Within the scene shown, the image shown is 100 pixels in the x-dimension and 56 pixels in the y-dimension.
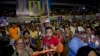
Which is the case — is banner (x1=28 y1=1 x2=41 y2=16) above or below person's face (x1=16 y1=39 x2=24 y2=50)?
below

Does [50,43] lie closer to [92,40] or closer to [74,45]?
[74,45]

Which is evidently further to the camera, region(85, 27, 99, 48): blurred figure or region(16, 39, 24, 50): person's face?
region(85, 27, 99, 48): blurred figure

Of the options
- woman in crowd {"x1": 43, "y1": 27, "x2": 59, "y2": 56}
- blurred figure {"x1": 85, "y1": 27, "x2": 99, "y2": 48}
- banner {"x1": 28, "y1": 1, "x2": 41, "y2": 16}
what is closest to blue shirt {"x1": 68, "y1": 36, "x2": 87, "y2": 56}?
woman in crowd {"x1": 43, "y1": 27, "x2": 59, "y2": 56}

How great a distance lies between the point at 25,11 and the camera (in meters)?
Result: 16.0

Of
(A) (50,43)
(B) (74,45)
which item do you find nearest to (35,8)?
(A) (50,43)

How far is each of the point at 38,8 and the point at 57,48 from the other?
6608mm

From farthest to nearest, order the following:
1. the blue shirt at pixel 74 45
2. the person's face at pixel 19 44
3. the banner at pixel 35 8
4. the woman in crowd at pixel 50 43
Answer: the banner at pixel 35 8 → the woman in crowd at pixel 50 43 → the blue shirt at pixel 74 45 → the person's face at pixel 19 44

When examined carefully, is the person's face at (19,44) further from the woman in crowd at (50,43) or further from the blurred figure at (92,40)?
the blurred figure at (92,40)

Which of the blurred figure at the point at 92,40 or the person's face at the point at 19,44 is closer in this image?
the person's face at the point at 19,44

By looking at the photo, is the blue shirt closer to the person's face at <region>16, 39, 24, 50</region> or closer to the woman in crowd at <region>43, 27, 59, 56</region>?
the woman in crowd at <region>43, 27, 59, 56</region>

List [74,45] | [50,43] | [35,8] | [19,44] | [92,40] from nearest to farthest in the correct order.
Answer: [19,44], [74,45], [50,43], [92,40], [35,8]

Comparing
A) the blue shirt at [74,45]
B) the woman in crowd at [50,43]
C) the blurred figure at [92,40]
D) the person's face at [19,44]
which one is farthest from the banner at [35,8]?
the person's face at [19,44]

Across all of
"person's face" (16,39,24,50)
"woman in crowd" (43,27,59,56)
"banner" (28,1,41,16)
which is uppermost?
"person's face" (16,39,24,50)

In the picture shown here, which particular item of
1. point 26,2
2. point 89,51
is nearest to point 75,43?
point 89,51
